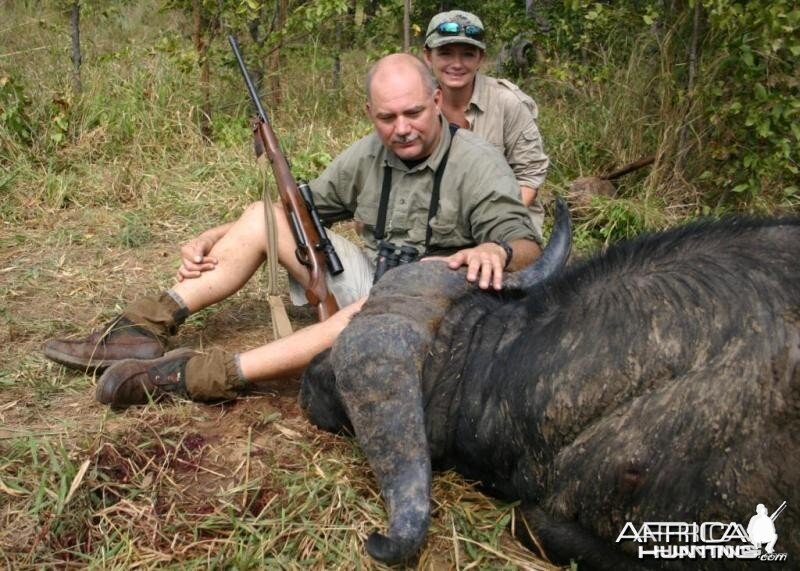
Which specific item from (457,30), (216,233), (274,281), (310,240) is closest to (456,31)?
A: (457,30)

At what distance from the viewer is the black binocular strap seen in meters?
3.57

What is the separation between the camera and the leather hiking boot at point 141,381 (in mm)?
3303

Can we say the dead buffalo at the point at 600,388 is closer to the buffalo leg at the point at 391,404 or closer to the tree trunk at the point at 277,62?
the buffalo leg at the point at 391,404

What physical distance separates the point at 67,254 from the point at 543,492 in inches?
143

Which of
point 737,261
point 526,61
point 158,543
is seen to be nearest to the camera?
point 737,261

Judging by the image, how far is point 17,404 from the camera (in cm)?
346

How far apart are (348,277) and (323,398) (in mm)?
907

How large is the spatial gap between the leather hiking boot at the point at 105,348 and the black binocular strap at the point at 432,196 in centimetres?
107

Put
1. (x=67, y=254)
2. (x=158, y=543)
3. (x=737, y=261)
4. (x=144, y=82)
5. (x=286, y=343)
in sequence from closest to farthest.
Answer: (x=737, y=261), (x=158, y=543), (x=286, y=343), (x=67, y=254), (x=144, y=82)

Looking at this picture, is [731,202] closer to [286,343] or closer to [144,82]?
[286,343]

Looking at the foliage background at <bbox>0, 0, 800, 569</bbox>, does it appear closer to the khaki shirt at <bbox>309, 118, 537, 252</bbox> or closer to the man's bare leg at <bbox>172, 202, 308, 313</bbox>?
the man's bare leg at <bbox>172, 202, 308, 313</bbox>

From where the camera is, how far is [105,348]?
144 inches

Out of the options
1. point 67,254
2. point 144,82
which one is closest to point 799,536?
point 67,254

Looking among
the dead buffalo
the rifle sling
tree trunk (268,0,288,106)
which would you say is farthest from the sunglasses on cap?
tree trunk (268,0,288,106)
